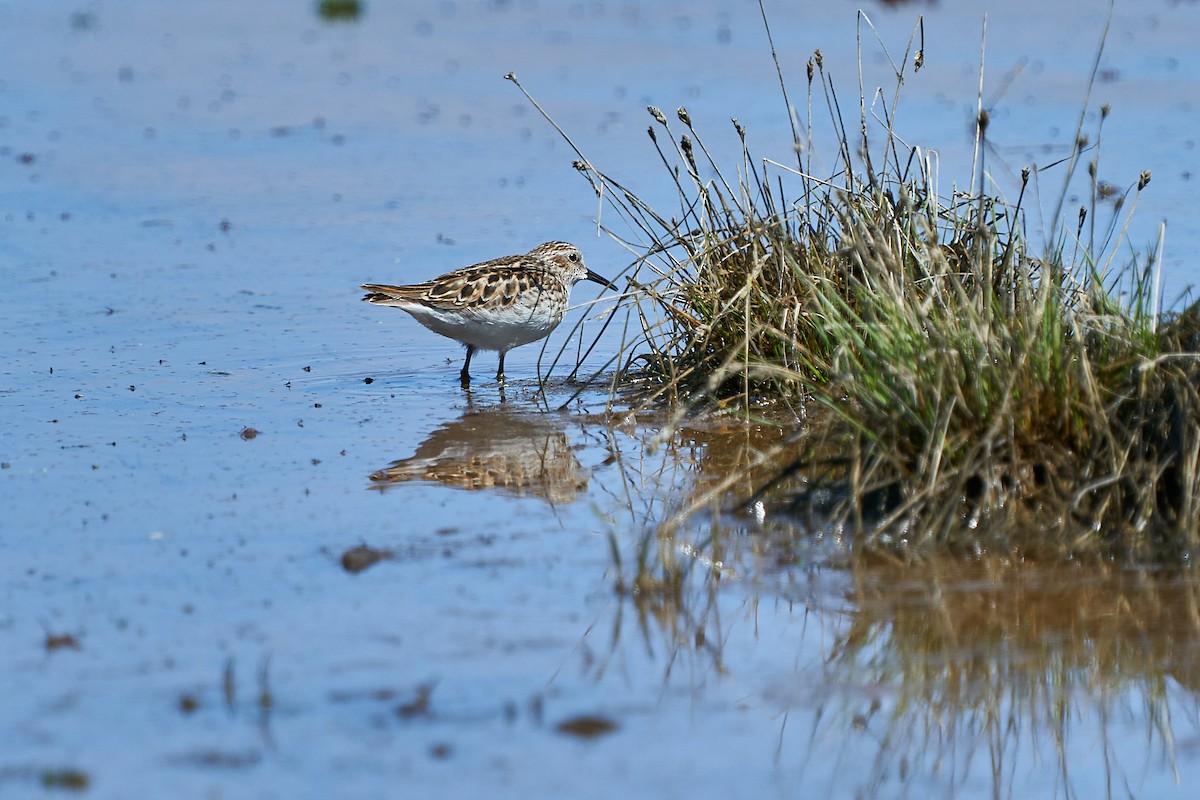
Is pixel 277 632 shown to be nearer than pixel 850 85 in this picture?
Yes

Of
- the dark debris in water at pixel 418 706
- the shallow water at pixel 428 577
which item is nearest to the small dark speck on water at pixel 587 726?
the shallow water at pixel 428 577

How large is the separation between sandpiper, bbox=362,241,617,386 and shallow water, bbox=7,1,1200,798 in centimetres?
32

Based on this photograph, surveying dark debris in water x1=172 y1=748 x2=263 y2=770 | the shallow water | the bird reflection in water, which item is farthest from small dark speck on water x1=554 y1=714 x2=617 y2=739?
the bird reflection in water

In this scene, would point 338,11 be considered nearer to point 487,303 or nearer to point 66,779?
point 487,303

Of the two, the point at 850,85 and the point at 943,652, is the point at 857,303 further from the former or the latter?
the point at 850,85

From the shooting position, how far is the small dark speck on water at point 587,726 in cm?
470

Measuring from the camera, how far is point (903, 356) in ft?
20.8

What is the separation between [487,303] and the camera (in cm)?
962

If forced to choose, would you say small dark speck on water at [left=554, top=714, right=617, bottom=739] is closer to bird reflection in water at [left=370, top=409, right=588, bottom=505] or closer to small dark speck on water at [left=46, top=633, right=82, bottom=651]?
small dark speck on water at [left=46, top=633, right=82, bottom=651]

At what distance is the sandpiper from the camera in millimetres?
9641

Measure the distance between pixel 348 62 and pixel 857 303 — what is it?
15.8 metres

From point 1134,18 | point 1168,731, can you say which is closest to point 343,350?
point 1168,731

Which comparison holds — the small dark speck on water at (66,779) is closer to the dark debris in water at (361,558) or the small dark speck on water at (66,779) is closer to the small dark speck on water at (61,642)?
the small dark speck on water at (61,642)

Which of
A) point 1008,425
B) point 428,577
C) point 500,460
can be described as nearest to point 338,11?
point 500,460
